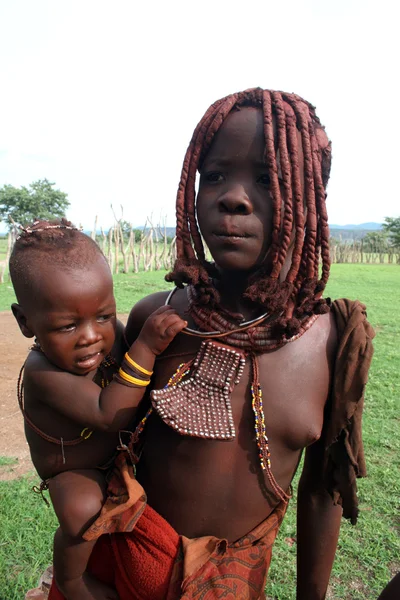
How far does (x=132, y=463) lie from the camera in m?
1.46

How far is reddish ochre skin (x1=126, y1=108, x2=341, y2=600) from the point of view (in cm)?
126

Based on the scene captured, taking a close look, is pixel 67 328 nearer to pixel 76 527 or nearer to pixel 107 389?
pixel 107 389

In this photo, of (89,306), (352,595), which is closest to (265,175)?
(89,306)

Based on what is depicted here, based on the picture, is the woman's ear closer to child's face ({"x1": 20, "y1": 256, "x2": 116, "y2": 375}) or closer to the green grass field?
child's face ({"x1": 20, "y1": 256, "x2": 116, "y2": 375})

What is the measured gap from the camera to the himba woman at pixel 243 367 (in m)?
1.27

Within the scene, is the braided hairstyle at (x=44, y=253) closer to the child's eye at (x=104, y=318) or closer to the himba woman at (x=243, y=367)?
the child's eye at (x=104, y=318)

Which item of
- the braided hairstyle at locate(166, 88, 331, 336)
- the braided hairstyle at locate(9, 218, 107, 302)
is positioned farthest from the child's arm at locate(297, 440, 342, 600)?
the braided hairstyle at locate(9, 218, 107, 302)

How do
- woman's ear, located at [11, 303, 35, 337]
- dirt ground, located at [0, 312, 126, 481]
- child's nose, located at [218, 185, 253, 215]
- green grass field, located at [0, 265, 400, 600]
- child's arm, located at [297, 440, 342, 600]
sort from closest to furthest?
child's nose, located at [218, 185, 253, 215]
woman's ear, located at [11, 303, 35, 337]
child's arm, located at [297, 440, 342, 600]
green grass field, located at [0, 265, 400, 600]
dirt ground, located at [0, 312, 126, 481]

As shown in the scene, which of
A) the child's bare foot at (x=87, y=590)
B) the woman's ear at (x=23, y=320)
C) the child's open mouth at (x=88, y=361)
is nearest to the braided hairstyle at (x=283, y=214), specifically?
the child's open mouth at (x=88, y=361)

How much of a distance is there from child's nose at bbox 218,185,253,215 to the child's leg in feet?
3.04

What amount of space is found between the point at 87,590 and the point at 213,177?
1.32 metres

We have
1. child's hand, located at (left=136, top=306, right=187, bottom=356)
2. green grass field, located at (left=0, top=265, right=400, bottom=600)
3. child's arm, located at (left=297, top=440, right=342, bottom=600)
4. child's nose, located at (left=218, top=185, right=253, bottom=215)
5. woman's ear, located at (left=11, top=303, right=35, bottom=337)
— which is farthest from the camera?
green grass field, located at (left=0, top=265, right=400, bottom=600)

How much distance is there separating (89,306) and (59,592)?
3.13 feet

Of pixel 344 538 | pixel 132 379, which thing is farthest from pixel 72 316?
pixel 344 538
